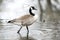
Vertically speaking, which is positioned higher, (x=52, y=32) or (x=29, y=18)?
(x=29, y=18)

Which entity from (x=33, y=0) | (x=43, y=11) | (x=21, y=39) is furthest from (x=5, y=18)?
(x=33, y=0)

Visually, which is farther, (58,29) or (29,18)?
(58,29)

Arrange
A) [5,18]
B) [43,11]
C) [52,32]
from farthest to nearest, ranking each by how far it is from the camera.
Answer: [43,11] < [5,18] < [52,32]

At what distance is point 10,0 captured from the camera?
37.7 ft

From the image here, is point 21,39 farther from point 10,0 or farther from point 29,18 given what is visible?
point 10,0

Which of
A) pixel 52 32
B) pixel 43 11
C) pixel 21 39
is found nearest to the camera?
pixel 21 39

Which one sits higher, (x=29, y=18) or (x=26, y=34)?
(x=29, y=18)

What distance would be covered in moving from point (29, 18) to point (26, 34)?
1.38ft

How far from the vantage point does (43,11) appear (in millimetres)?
9281

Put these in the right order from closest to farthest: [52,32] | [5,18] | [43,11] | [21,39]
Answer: [21,39], [52,32], [5,18], [43,11]

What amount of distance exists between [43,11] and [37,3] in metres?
1.47

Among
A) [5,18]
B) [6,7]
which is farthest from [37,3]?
[5,18]

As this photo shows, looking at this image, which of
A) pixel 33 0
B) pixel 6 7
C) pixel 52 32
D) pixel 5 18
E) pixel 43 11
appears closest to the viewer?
pixel 52 32

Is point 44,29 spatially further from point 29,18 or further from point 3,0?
point 3,0
